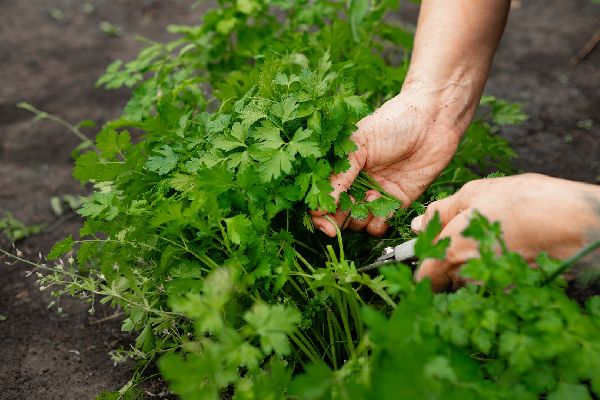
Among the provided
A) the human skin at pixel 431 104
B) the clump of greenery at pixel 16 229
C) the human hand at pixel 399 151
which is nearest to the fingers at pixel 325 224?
the human hand at pixel 399 151

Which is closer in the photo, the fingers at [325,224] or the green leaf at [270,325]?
the green leaf at [270,325]

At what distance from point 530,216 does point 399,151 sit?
0.81 m

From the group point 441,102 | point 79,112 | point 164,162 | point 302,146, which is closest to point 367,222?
point 302,146

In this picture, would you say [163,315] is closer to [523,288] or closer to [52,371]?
[52,371]

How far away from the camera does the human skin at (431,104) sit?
2.20 m

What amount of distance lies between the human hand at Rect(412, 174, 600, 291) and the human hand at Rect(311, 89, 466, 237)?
46cm

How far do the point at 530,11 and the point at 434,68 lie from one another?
319cm

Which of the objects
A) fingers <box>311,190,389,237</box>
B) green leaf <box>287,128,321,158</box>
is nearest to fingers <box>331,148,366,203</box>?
fingers <box>311,190,389,237</box>

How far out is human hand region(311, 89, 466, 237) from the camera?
210cm

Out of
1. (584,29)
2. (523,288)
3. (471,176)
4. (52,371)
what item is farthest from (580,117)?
(52,371)

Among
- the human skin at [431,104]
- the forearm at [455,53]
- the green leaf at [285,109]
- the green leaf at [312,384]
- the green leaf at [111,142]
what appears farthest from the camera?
the forearm at [455,53]

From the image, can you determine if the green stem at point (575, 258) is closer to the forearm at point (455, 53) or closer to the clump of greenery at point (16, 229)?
A: the forearm at point (455, 53)

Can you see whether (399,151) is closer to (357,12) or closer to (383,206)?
(383,206)

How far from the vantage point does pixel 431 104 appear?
95.2 inches
